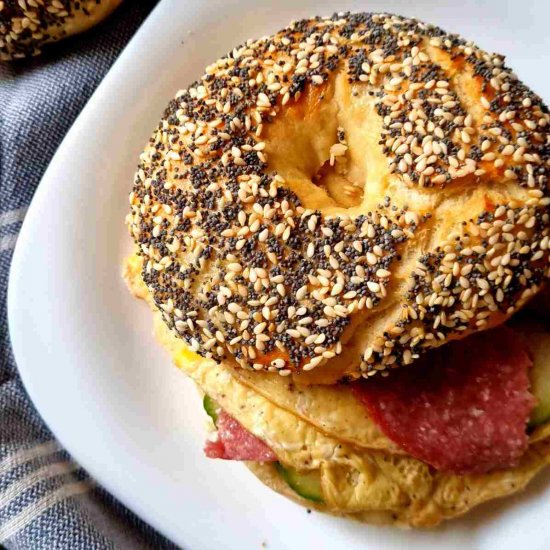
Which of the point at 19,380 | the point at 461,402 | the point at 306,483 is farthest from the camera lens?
the point at 19,380

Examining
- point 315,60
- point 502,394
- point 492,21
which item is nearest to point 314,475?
point 502,394

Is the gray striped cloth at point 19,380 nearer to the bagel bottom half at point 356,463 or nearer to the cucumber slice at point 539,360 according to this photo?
the bagel bottom half at point 356,463

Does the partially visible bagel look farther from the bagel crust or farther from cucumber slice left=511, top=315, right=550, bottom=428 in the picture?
cucumber slice left=511, top=315, right=550, bottom=428

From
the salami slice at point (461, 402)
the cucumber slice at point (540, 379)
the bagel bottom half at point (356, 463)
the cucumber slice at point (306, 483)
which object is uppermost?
the cucumber slice at point (540, 379)

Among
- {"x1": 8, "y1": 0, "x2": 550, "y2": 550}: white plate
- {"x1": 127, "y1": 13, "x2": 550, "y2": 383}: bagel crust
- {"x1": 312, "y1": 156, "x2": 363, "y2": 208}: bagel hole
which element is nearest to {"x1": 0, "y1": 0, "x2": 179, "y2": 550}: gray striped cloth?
{"x1": 8, "y1": 0, "x2": 550, "y2": 550}: white plate

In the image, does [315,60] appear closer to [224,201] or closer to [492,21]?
[224,201]

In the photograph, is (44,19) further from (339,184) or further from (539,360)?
(539,360)

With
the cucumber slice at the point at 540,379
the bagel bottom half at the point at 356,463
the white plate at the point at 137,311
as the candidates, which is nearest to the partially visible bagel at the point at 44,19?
the white plate at the point at 137,311

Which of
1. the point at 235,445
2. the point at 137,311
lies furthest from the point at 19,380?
the point at 235,445
